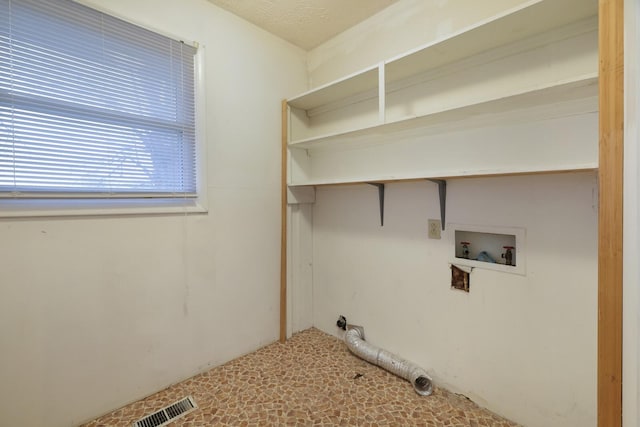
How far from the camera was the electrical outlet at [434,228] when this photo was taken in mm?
1820

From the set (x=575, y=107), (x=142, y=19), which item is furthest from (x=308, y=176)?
(x=575, y=107)

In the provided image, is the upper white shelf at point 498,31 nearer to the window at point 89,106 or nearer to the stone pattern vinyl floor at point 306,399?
the window at point 89,106

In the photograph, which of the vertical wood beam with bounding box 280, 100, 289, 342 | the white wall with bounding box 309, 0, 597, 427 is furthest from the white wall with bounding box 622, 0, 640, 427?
the vertical wood beam with bounding box 280, 100, 289, 342

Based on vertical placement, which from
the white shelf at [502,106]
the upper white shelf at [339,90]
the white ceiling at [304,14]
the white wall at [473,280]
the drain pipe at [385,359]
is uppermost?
the white ceiling at [304,14]

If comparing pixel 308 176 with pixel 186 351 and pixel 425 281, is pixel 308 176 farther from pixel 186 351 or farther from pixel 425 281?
pixel 186 351

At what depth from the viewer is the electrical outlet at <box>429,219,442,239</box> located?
1.82 m

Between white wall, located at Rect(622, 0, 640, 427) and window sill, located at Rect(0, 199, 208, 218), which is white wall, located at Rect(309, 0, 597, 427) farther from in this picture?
window sill, located at Rect(0, 199, 208, 218)

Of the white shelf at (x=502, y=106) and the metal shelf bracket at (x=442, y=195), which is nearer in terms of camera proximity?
the white shelf at (x=502, y=106)

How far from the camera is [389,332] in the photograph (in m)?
2.11

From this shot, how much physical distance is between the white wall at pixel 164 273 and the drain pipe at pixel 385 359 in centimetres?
63

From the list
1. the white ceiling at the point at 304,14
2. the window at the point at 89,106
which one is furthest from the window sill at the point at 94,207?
the white ceiling at the point at 304,14

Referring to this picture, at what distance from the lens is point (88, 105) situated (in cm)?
152

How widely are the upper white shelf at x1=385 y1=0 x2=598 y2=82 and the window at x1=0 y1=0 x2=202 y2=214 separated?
1385 millimetres

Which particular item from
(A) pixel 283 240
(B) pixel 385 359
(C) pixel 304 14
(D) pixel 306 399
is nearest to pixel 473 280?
(B) pixel 385 359
